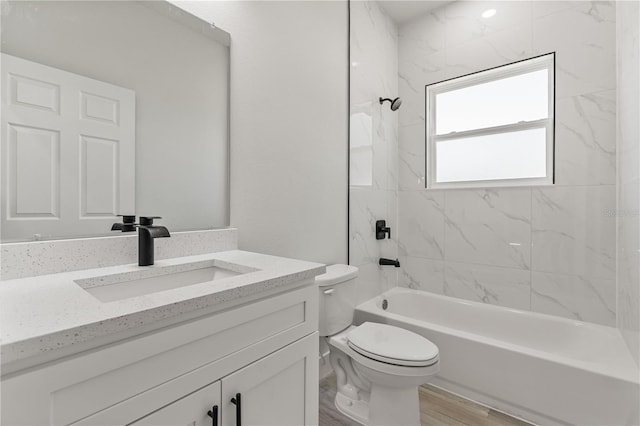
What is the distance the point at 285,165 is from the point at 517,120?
1837 millimetres

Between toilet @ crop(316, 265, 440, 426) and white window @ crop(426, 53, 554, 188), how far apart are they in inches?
56.0

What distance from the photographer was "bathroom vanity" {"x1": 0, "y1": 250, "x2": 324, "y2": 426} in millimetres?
498

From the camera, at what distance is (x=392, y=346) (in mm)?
1472

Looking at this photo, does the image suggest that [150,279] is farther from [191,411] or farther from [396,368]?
[396,368]

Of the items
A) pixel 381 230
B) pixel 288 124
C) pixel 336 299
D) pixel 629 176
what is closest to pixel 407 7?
pixel 288 124

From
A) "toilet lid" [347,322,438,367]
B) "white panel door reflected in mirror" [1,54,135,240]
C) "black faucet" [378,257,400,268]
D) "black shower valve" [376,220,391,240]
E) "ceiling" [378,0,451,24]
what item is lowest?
"toilet lid" [347,322,438,367]

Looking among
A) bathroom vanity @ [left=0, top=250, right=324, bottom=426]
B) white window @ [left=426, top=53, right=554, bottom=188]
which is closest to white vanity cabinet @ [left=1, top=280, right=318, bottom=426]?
bathroom vanity @ [left=0, top=250, right=324, bottom=426]

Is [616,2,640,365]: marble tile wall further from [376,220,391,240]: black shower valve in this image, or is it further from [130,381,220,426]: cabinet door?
[130,381,220,426]: cabinet door

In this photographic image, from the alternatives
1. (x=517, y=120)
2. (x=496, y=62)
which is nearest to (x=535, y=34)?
(x=496, y=62)

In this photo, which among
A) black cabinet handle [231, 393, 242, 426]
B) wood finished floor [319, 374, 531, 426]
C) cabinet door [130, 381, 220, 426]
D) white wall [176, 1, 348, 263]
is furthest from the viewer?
wood finished floor [319, 374, 531, 426]

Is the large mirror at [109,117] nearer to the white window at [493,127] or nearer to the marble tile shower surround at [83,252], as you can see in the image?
the marble tile shower surround at [83,252]

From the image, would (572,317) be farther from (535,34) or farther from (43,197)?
(43,197)

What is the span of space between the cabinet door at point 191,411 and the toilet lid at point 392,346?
0.87m

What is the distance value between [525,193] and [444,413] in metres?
1.56
